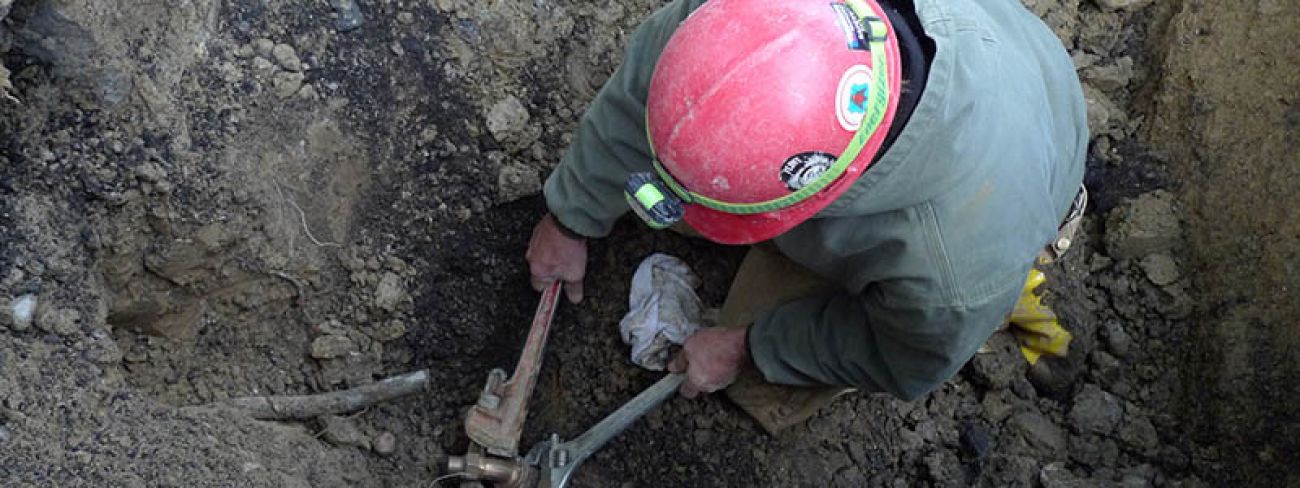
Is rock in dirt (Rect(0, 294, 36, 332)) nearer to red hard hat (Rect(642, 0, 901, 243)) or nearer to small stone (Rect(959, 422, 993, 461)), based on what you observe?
red hard hat (Rect(642, 0, 901, 243))

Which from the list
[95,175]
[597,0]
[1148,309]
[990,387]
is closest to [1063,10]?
[1148,309]

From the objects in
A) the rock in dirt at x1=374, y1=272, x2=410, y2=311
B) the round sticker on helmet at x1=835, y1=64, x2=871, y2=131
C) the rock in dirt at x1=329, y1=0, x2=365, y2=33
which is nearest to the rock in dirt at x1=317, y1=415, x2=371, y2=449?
the rock in dirt at x1=374, y1=272, x2=410, y2=311

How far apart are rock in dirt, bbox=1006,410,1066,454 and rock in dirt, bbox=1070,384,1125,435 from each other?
2.1 inches

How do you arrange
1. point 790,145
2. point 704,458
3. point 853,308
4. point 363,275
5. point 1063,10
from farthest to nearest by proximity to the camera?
point 1063,10 < point 704,458 < point 363,275 < point 853,308 < point 790,145

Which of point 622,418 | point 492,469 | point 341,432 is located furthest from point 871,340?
point 341,432

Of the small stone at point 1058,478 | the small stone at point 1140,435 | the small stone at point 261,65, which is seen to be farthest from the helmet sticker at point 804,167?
the small stone at point 1140,435

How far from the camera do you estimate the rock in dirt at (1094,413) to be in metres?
2.82

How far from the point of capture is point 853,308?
2293 mm

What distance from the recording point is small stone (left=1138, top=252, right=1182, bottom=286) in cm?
292

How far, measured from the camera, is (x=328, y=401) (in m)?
2.36

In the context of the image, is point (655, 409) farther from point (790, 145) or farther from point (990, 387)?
point (790, 145)

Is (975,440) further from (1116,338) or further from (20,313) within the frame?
(20,313)

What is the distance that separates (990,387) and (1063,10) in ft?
3.66

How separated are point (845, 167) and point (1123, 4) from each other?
1888 mm
